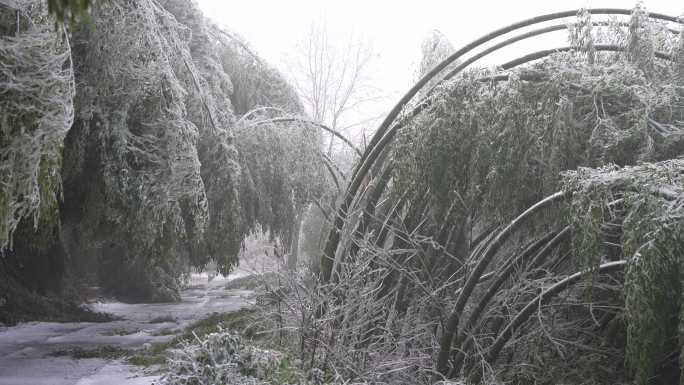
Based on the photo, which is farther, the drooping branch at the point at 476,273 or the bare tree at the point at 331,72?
the bare tree at the point at 331,72

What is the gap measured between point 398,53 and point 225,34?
900 inches

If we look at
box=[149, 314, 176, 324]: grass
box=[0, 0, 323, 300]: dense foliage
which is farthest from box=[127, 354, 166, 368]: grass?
box=[149, 314, 176, 324]: grass

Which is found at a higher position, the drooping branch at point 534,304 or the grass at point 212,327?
the drooping branch at point 534,304

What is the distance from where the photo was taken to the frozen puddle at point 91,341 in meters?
6.94

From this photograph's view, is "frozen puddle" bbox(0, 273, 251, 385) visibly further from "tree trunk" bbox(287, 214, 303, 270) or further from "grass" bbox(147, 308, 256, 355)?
"tree trunk" bbox(287, 214, 303, 270)

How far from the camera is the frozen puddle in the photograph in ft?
22.8

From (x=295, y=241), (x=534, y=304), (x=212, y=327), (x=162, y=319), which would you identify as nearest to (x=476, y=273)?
(x=534, y=304)

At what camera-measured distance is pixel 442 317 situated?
6.35 m

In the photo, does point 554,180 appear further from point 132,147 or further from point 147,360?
point 147,360

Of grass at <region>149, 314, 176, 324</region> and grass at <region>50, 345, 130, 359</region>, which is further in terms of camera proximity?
grass at <region>149, 314, 176, 324</region>

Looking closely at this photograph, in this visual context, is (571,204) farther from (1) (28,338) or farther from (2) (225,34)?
(2) (225,34)

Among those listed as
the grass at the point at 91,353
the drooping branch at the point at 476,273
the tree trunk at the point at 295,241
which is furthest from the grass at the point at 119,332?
the drooping branch at the point at 476,273

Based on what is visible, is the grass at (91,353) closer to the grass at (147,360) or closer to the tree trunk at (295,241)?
the grass at (147,360)

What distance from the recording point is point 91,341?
9.62 metres
